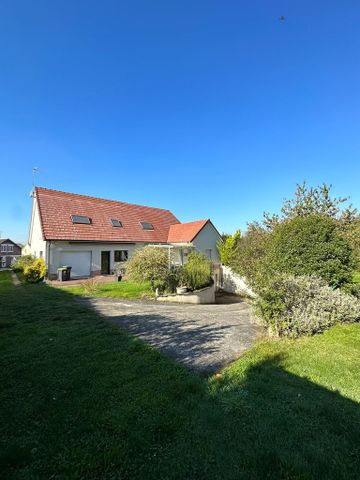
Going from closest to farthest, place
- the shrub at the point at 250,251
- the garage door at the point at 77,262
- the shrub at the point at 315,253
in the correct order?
the shrub at the point at 315,253 → the shrub at the point at 250,251 → the garage door at the point at 77,262

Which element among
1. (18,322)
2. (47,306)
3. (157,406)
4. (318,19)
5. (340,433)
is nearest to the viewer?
(340,433)

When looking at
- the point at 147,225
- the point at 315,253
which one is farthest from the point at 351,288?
the point at 147,225

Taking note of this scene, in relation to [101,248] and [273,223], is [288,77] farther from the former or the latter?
[101,248]

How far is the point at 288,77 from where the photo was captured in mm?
11086

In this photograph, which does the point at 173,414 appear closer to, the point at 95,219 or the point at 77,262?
the point at 77,262

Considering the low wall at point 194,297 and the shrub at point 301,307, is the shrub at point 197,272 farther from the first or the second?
the shrub at point 301,307

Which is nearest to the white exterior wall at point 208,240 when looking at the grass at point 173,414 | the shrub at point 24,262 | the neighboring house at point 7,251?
the shrub at point 24,262

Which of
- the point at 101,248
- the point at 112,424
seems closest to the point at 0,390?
the point at 112,424

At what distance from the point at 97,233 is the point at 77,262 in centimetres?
299

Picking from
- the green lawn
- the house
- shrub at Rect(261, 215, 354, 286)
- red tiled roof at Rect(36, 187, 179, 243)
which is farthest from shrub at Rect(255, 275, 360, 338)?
red tiled roof at Rect(36, 187, 179, 243)

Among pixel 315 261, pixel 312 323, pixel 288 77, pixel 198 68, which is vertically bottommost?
pixel 312 323

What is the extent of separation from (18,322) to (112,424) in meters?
5.52

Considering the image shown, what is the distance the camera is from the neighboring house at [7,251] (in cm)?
5772

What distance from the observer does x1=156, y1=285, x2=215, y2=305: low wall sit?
42.4 ft
